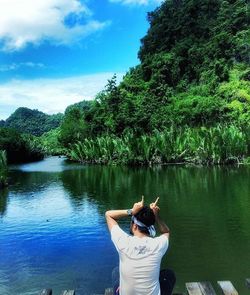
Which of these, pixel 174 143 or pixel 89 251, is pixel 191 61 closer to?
pixel 174 143

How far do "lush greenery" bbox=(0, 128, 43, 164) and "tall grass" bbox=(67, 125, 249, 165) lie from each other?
45.5 ft

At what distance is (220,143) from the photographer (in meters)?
29.8

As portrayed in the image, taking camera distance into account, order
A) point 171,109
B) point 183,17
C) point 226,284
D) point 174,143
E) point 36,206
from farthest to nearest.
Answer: point 183,17 → point 171,109 → point 174,143 → point 36,206 → point 226,284

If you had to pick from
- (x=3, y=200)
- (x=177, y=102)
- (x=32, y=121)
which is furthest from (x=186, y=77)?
(x=32, y=121)

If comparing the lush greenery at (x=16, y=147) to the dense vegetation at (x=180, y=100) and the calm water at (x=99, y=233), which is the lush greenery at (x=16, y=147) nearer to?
the dense vegetation at (x=180, y=100)

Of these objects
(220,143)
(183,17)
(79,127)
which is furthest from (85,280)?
(183,17)

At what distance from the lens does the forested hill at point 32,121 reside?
427 ft

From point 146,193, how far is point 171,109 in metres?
28.8

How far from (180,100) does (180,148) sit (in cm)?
1694

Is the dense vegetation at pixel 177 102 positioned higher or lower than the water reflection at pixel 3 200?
higher

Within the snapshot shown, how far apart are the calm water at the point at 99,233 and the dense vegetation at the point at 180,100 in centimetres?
1089

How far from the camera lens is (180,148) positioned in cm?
3238

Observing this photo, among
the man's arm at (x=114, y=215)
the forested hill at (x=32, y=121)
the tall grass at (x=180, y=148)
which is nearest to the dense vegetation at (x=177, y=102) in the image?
the tall grass at (x=180, y=148)

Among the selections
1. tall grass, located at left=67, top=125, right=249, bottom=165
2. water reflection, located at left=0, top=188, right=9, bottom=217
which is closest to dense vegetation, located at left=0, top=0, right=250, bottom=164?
tall grass, located at left=67, top=125, right=249, bottom=165
